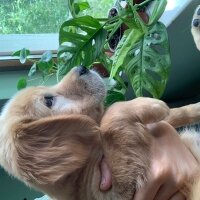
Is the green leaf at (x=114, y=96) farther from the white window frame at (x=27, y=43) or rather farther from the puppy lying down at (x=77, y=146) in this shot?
the white window frame at (x=27, y=43)

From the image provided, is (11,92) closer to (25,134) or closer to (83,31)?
(83,31)

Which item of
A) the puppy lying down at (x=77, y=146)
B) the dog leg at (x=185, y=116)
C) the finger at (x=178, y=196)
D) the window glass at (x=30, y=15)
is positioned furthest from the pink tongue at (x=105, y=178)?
the window glass at (x=30, y=15)

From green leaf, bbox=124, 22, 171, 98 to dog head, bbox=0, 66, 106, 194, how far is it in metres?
0.20

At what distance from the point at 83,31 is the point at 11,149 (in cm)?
55

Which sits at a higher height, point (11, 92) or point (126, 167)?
point (126, 167)

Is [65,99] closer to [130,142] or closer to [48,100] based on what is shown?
[48,100]

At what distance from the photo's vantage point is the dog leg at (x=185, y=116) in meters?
1.07

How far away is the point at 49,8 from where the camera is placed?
1872 millimetres

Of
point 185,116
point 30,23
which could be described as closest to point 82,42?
point 185,116

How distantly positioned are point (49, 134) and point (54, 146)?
3 cm

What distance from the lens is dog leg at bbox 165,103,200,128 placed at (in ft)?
3.50

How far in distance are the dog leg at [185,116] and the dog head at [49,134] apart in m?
0.20

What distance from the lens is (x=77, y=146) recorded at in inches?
34.6

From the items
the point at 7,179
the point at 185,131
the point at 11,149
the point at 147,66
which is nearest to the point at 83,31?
the point at 147,66
